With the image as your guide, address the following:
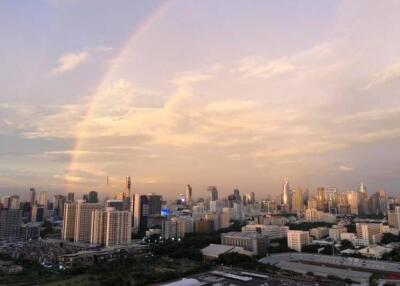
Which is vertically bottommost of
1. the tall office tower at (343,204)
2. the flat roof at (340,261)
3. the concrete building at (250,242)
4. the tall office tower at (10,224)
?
the flat roof at (340,261)

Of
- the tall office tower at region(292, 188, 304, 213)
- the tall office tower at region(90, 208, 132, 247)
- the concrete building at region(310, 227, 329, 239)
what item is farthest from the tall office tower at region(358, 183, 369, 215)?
the tall office tower at region(90, 208, 132, 247)

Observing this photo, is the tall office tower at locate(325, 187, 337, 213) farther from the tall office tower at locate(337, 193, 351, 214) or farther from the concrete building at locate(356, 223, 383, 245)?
the concrete building at locate(356, 223, 383, 245)

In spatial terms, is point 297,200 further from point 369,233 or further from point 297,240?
point 297,240

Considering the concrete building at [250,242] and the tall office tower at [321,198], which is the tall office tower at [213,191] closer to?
the tall office tower at [321,198]

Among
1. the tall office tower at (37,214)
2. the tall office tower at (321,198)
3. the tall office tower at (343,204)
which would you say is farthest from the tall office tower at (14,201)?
the tall office tower at (343,204)

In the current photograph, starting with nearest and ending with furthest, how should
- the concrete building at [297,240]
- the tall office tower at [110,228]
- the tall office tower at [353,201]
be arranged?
the concrete building at [297,240] < the tall office tower at [110,228] < the tall office tower at [353,201]

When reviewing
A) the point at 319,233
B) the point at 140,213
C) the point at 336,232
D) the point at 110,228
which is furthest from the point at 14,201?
the point at 336,232
